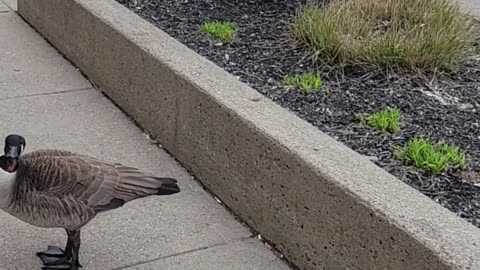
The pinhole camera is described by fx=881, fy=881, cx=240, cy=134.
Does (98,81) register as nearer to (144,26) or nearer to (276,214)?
(144,26)

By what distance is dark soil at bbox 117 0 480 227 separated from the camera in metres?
4.10

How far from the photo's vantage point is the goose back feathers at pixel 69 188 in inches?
144

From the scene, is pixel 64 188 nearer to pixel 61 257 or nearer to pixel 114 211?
pixel 61 257

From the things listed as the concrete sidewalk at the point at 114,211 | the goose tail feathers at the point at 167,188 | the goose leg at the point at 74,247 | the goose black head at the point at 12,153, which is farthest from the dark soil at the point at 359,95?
the goose black head at the point at 12,153

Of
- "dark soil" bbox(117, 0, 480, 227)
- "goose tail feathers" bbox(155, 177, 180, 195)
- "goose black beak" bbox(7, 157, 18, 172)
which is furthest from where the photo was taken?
"dark soil" bbox(117, 0, 480, 227)

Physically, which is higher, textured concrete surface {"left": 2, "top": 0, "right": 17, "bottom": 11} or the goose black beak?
the goose black beak

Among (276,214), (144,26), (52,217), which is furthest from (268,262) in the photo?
(144,26)

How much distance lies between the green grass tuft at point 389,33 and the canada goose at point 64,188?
190 cm

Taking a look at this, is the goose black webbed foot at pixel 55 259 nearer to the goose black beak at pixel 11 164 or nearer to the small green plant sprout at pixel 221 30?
the goose black beak at pixel 11 164

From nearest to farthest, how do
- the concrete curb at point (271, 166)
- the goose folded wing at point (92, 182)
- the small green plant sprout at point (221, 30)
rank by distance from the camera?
the concrete curb at point (271, 166) → the goose folded wing at point (92, 182) → the small green plant sprout at point (221, 30)

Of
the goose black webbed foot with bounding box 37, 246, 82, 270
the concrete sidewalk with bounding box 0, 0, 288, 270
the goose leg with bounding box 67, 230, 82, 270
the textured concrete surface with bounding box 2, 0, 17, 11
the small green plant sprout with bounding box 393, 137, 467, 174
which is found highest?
the small green plant sprout with bounding box 393, 137, 467, 174

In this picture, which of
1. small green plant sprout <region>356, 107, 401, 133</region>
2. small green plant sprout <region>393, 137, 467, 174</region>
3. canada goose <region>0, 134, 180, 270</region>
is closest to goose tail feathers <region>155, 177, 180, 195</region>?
canada goose <region>0, 134, 180, 270</region>

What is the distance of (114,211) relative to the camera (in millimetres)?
4520

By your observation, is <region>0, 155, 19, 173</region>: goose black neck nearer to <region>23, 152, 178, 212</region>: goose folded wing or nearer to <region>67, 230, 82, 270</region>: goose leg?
<region>23, 152, 178, 212</region>: goose folded wing
